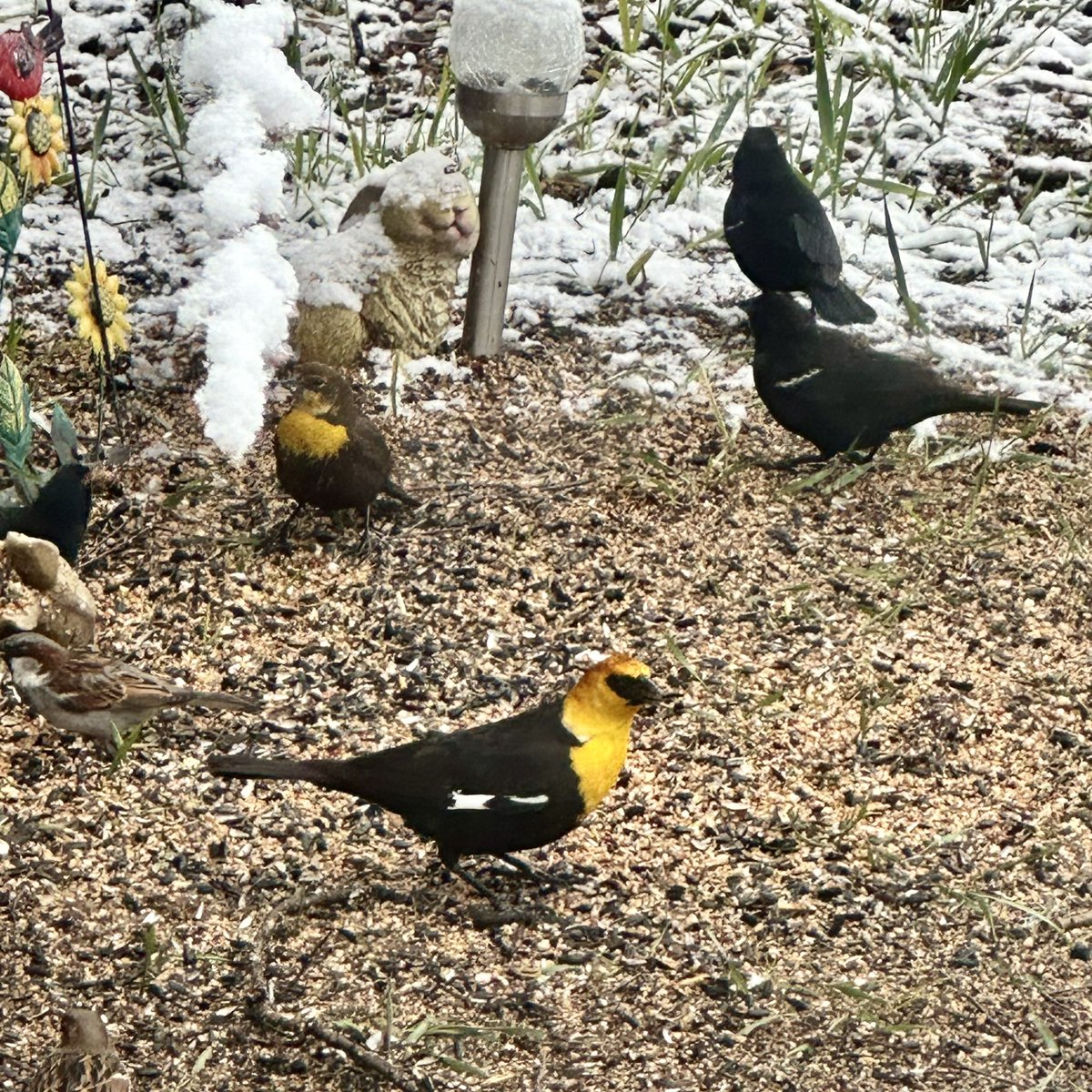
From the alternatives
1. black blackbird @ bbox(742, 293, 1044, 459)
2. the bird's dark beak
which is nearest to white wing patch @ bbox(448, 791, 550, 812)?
the bird's dark beak

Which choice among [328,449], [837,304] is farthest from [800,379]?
[328,449]

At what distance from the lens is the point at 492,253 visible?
185 inches

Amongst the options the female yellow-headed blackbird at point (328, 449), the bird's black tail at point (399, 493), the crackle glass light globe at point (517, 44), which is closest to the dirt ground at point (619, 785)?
the bird's black tail at point (399, 493)

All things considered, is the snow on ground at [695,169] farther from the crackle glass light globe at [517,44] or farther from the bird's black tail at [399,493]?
the crackle glass light globe at [517,44]

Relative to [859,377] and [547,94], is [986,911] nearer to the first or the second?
[859,377]

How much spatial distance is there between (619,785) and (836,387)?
1237mm

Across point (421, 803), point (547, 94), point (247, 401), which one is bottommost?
point (421, 803)

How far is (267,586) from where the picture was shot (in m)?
3.98

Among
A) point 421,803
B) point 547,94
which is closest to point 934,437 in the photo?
point 547,94

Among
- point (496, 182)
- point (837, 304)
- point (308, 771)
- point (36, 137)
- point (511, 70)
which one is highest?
point (511, 70)

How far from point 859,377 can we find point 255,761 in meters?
1.86

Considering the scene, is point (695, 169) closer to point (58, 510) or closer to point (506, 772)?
point (58, 510)

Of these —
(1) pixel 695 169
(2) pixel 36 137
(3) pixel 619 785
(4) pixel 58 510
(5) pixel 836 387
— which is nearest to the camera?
(3) pixel 619 785

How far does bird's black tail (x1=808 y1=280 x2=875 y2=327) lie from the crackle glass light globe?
0.79 metres
